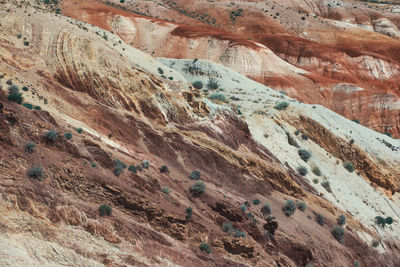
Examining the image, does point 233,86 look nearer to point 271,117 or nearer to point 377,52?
point 271,117

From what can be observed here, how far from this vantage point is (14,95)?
589 inches

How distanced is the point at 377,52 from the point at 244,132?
50107mm

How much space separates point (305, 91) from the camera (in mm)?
46188

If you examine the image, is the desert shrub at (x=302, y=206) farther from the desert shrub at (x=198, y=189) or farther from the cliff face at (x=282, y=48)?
the cliff face at (x=282, y=48)

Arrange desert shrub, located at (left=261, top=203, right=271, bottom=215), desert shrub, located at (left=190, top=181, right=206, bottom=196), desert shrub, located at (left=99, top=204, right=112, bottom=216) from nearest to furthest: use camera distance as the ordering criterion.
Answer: desert shrub, located at (left=99, top=204, right=112, bottom=216), desert shrub, located at (left=190, top=181, right=206, bottom=196), desert shrub, located at (left=261, top=203, right=271, bottom=215)

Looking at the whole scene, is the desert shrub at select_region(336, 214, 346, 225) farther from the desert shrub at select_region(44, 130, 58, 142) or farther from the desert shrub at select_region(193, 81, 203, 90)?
the desert shrub at select_region(193, 81, 203, 90)

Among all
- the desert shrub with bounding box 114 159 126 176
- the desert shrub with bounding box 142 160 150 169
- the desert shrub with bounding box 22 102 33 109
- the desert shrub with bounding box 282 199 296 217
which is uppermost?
the desert shrub with bounding box 22 102 33 109

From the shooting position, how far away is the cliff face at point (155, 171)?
12102 mm

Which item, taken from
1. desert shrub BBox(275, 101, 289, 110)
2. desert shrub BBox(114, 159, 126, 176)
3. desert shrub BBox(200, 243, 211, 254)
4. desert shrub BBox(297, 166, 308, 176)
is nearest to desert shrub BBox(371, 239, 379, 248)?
desert shrub BBox(297, 166, 308, 176)

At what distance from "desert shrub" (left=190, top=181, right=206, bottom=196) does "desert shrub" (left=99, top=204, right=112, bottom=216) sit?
512 cm

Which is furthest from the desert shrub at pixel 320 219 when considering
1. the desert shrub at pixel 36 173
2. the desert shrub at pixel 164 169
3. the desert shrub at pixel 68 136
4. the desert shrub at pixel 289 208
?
the desert shrub at pixel 36 173

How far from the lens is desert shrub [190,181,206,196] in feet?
56.4

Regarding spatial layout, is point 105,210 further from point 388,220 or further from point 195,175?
point 388,220

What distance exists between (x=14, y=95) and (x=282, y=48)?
1890 inches
